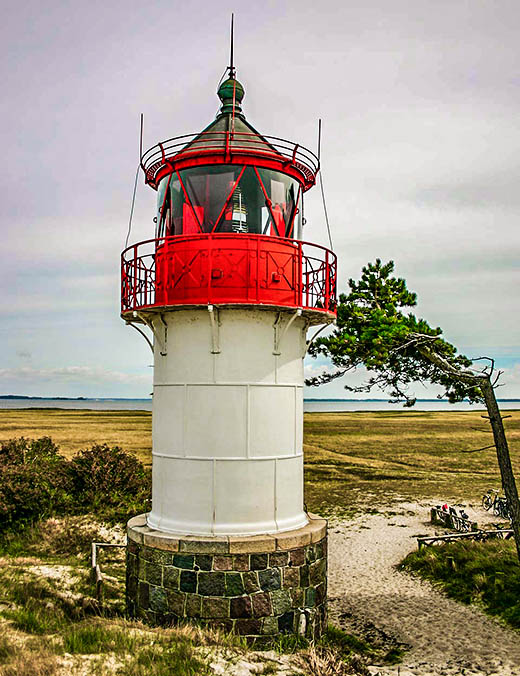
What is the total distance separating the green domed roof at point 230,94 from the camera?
11.4 m

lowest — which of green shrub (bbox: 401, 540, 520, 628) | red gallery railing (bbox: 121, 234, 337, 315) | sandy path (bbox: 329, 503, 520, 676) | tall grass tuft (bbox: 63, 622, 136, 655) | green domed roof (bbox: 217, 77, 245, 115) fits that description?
sandy path (bbox: 329, 503, 520, 676)

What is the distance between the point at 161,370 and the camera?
11188 mm

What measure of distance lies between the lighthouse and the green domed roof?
0.54 metres

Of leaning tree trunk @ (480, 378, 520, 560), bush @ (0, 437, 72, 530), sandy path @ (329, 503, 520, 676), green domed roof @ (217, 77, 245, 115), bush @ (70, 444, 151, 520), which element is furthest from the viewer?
bush @ (70, 444, 151, 520)

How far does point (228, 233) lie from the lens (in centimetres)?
1018

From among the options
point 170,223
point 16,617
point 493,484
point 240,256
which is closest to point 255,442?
point 240,256

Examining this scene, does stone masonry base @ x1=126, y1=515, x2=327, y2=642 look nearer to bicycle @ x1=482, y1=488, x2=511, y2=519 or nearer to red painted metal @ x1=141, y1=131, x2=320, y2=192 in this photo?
red painted metal @ x1=141, y1=131, x2=320, y2=192

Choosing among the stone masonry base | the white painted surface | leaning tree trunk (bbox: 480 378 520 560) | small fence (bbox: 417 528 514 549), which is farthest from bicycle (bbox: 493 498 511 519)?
the white painted surface

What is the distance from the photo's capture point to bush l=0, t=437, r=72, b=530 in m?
18.5

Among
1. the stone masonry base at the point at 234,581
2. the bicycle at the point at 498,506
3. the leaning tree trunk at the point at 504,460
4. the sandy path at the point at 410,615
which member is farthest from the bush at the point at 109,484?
the bicycle at the point at 498,506

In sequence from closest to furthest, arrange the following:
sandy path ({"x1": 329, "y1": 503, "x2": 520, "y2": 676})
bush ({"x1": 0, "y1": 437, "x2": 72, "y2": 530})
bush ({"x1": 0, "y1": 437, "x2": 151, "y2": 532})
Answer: sandy path ({"x1": 329, "y1": 503, "x2": 520, "y2": 676})
bush ({"x1": 0, "y1": 437, "x2": 72, "y2": 530})
bush ({"x1": 0, "y1": 437, "x2": 151, "y2": 532})

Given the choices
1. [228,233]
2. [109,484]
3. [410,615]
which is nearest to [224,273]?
[228,233]

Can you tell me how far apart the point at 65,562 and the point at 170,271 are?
29.0 ft

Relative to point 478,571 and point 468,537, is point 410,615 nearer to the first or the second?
point 478,571
